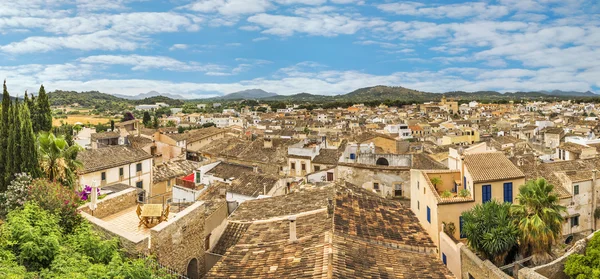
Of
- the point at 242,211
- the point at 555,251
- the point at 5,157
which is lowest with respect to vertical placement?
the point at 555,251

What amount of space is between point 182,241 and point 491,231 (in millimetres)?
13056

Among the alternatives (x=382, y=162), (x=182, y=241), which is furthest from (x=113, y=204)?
(x=382, y=162)

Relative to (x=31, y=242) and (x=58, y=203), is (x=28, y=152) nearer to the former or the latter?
(x=58, y=203)

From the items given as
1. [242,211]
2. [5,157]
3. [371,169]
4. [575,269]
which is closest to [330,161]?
[371,169]

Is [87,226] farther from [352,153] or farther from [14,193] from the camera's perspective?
[352,153]

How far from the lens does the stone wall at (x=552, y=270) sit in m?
16.9

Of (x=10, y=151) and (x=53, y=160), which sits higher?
(x=10, y=151)

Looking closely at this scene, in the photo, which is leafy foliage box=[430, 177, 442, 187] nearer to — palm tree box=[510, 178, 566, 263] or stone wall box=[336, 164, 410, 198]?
palm tree box=[510, 178, 566, 263]

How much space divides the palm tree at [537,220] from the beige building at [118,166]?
88.8 ft

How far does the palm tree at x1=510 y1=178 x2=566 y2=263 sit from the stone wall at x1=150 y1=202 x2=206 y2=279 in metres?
13.4

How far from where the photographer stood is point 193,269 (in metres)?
13.9

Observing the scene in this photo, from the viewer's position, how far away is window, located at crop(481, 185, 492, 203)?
69.3ft

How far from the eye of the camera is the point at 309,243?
13.7 m

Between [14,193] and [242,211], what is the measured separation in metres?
8.95
